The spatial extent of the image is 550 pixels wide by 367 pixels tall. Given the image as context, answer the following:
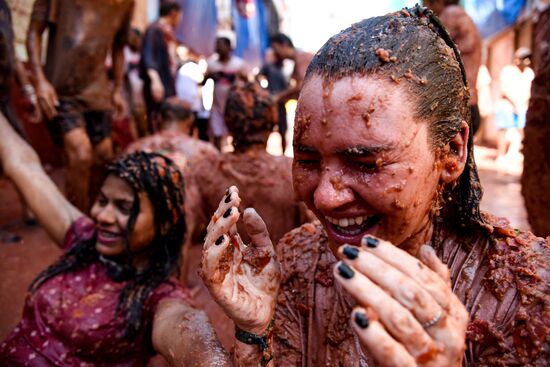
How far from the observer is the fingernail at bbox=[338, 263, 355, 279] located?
1052 mm

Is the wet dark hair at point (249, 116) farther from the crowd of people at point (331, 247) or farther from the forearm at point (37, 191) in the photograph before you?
the forearm at point (37, 191)

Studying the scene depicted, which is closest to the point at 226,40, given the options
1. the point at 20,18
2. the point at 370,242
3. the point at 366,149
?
the point at 20,18

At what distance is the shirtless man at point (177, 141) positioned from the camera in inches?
182

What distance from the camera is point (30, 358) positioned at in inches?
93.2

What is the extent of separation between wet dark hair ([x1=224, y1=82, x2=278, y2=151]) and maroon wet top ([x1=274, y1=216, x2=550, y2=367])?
5.62 feet

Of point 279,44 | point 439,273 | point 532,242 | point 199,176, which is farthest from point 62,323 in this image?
point 279,44

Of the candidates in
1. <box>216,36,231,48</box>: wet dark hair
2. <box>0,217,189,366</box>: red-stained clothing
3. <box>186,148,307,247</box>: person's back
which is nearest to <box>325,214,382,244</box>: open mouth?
<box>0,217,189,366</box>: red-stained clothing

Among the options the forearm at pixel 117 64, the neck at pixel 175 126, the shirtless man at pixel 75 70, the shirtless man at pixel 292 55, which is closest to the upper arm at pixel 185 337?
the shirtless man at pixel 75 70

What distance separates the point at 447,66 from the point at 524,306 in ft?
2.38

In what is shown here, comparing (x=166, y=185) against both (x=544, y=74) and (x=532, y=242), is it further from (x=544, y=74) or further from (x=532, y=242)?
(x=544, y=74)

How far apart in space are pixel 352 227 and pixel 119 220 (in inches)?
60.5

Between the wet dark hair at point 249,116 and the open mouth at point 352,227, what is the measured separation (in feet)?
6.98

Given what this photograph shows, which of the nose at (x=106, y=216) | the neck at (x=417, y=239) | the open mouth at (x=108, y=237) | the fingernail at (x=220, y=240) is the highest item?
the fingernail at (x=220, y=240)

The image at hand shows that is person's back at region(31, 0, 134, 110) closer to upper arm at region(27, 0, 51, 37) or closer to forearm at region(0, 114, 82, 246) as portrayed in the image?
upper arm at region(27, 0, 51, 37)
